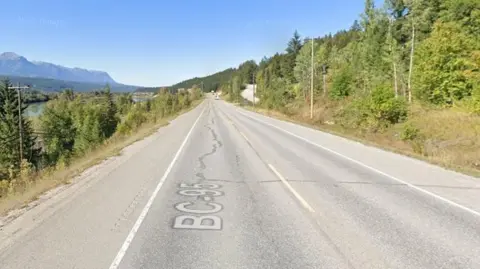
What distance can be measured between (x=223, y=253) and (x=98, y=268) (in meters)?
1.65

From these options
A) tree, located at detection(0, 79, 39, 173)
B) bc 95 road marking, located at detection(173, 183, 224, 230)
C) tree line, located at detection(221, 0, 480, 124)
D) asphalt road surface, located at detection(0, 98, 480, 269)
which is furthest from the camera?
tree, located at detection(0, 79, 39, 173)

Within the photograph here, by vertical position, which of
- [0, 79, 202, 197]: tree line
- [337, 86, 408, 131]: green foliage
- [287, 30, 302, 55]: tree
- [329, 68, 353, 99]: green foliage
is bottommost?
[0, 79, 202, 197]: tree line

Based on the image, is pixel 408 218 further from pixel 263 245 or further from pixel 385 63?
pixel 385 63

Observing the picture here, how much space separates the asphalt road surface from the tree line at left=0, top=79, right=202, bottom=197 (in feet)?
32.3

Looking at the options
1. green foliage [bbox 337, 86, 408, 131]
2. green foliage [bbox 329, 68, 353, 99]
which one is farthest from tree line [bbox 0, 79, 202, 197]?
green foliage [bbox 329, 68, 353, 99]

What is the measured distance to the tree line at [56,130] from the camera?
34275 millimetres

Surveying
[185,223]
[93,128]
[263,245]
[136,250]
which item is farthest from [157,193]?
[93,128]

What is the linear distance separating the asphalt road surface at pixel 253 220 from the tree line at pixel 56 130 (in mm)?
9837

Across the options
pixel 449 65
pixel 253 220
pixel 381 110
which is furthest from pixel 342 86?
pixel 253 220

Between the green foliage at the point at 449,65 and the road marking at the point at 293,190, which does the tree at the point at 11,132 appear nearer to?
the road marking at the point at 293,190

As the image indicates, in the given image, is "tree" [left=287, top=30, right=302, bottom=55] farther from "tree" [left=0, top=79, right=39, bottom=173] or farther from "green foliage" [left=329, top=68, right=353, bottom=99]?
"tree" [left=0, top=79, right=39, bottom=173]

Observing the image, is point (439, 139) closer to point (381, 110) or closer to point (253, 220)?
point (381, 110)

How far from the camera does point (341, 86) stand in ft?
166

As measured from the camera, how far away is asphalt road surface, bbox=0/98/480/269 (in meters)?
4.76
